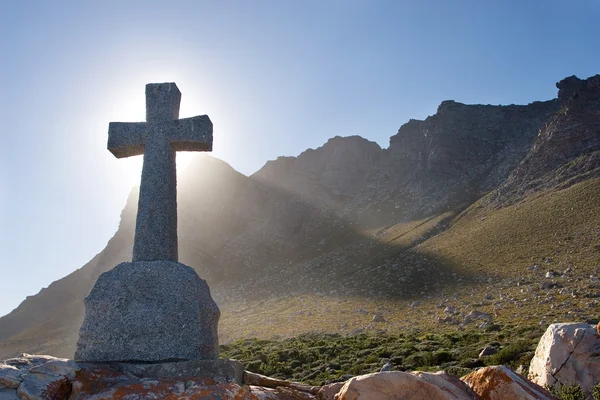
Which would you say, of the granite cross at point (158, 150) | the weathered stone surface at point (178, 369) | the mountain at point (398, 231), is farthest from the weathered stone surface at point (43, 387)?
the mountain at point (398, 231)

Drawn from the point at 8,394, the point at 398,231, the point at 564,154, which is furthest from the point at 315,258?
the point at 8,394

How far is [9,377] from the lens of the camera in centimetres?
380

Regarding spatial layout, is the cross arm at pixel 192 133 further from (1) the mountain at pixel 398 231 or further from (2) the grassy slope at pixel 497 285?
(1) the mountain at pixel 398 231

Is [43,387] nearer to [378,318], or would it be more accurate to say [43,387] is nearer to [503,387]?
[503,387]

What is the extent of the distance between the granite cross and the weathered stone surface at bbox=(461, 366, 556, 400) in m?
3.70

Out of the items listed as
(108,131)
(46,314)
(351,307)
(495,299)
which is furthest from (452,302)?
(46,314)

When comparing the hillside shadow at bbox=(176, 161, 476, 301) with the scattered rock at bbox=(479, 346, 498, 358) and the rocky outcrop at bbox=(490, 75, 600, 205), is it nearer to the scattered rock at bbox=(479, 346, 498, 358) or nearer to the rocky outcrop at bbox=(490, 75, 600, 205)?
the rocky outcrop at bbox=(490, 75, 600, 205)

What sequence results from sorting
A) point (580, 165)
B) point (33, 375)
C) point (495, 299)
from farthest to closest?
point (580, 165), point (495, 299), point (33, 375)

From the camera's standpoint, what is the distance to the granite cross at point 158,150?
5906mm

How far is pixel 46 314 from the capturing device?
84812 millimetres

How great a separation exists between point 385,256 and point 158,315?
5251cm

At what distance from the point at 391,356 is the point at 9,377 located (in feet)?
44.5

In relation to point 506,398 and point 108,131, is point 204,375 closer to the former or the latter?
point 506,398

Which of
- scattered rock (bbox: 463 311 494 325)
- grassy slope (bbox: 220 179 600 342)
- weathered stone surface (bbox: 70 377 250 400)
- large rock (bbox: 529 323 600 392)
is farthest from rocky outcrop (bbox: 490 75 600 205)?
weathered stone surface (bbox: 70 377 250 400)
